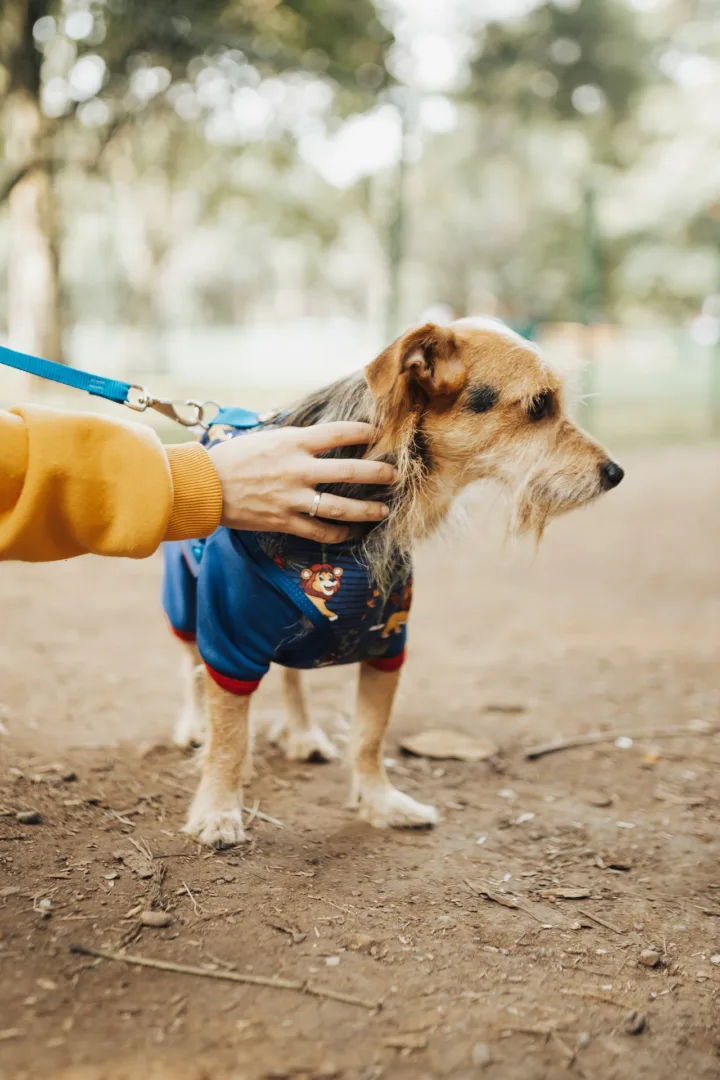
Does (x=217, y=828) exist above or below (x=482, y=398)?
below

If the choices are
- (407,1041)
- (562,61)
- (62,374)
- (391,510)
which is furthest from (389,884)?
(562,61)

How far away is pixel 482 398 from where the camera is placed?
8.87 feet

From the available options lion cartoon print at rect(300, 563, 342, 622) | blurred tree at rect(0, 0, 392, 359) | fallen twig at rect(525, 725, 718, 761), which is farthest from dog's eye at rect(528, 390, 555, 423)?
blurred tree at rect(0, 0, 392, 359)

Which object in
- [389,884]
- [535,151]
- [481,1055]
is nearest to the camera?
[481,1055]

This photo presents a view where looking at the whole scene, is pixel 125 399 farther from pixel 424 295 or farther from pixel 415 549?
pixel 424 295

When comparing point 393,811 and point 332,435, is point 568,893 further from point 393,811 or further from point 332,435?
point 332,435

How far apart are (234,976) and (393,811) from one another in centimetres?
108

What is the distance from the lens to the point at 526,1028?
6.24 ft

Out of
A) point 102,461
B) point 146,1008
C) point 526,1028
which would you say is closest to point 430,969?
point 526,1028

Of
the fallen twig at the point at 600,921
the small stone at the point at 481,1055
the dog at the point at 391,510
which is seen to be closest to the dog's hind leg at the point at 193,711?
the dog at the point at 391,510

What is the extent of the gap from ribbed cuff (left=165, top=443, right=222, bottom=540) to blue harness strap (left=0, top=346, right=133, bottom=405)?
0.24 metres

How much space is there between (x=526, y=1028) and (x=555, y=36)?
963 inches

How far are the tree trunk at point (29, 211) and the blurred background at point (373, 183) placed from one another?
3 centimetres

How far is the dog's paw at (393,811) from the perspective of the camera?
9.89ft
